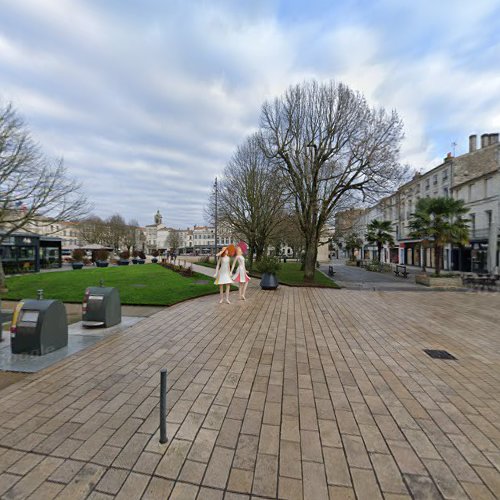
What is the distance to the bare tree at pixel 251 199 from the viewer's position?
25.6m

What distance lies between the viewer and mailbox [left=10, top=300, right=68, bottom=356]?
5.16 meters

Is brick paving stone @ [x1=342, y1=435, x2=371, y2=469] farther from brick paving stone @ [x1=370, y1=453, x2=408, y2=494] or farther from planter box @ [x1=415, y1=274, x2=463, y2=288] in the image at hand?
planter box @ [x1=415, y1=274, x2=463, y2=288]

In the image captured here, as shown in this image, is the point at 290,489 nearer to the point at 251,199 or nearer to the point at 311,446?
the point at 311,446

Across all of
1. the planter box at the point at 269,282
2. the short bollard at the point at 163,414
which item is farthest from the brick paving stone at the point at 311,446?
the planter box at the point at 269,282

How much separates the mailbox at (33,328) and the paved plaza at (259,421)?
62 cm

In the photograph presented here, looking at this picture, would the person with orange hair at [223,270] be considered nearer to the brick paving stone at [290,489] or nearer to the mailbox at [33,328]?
the mailbox at [33,328]

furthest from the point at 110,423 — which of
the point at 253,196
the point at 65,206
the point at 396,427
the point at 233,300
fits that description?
the point at 253,196

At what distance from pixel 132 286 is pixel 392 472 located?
45.5 ft

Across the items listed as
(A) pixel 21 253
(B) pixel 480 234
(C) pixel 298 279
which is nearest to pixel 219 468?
(C) pixel 298 279

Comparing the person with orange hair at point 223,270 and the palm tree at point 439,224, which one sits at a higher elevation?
the palm tree at point 439,224

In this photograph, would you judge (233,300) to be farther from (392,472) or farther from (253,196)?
(253,196)

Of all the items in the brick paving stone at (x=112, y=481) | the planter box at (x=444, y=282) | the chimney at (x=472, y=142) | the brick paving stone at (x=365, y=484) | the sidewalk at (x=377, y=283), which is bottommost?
the sidewalk at (x=377, y=283)

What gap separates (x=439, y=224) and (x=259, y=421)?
62.8ft

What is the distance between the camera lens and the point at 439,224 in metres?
17.8
